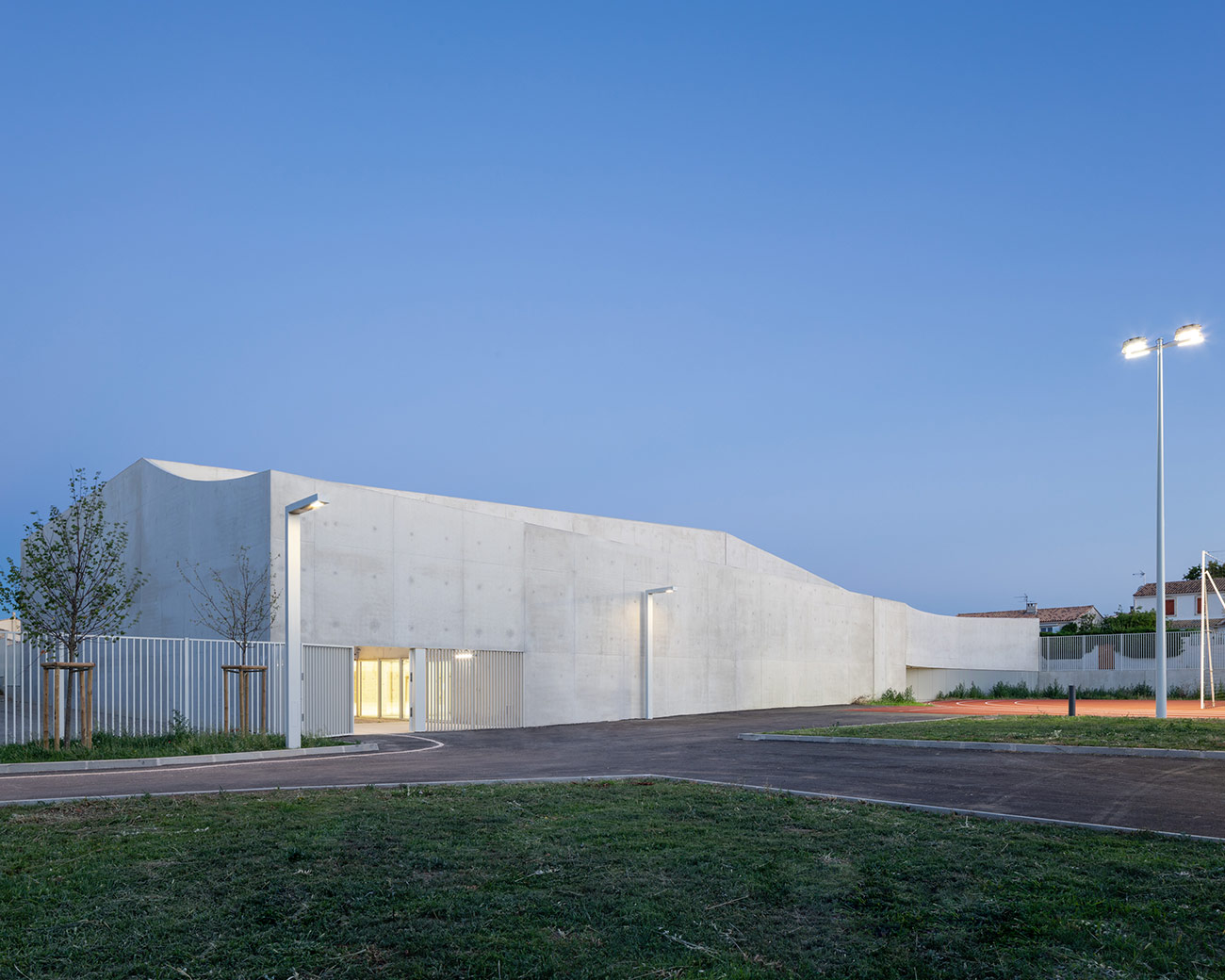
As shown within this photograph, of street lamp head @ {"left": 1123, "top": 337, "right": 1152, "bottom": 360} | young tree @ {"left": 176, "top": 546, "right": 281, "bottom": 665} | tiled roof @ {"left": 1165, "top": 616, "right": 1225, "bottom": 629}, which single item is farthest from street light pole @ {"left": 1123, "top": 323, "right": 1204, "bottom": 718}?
tiled roof @ {"left": 1165, "top": 616, "right": 1225, "bottom": 629}

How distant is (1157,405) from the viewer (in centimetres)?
2364

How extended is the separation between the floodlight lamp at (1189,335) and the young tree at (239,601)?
2190 cm

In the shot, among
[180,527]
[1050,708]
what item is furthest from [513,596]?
[1050,708]

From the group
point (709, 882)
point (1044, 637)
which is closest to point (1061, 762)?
point (709, 882)

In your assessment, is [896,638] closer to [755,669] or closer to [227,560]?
[755,669]

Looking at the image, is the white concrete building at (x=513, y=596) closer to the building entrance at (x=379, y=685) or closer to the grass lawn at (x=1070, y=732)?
the building entrance at (x=379, y=685)

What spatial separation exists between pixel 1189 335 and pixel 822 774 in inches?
638

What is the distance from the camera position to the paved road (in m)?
9.52

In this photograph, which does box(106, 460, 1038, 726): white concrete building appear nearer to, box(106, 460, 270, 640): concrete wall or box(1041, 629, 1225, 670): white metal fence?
box(106, 460, 270, 640): concrete wall

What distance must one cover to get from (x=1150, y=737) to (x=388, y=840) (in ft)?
42.8

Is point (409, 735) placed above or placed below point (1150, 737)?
below

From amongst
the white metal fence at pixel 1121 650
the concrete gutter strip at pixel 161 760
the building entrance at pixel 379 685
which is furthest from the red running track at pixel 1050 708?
the concrete gutter strip at pixel 161 760

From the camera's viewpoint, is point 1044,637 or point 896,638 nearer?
point 896,638

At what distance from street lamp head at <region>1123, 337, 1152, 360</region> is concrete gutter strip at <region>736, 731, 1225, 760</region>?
1301 cm
